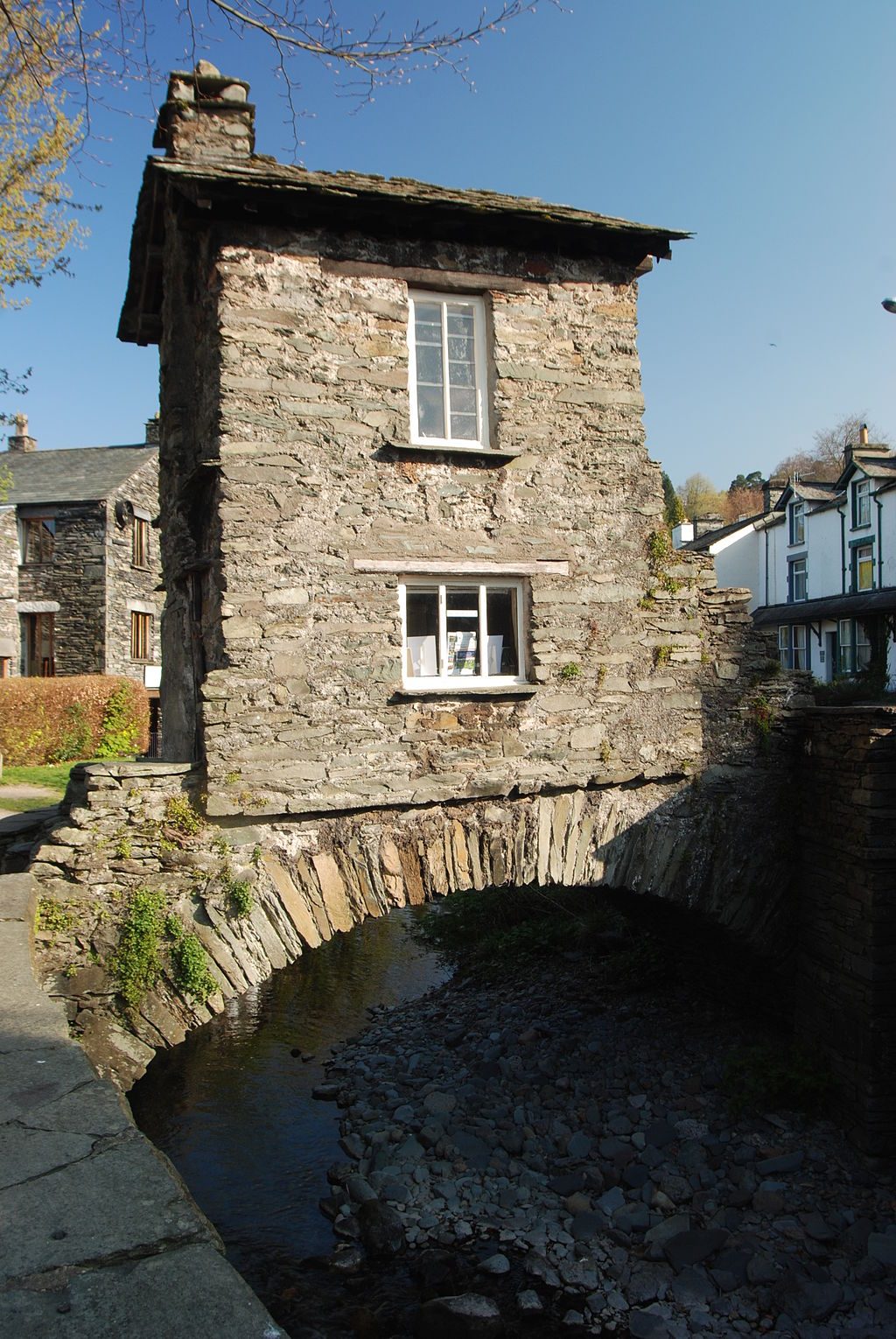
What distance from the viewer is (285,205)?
759 centimetres

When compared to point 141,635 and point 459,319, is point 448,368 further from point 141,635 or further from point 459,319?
point 141,635

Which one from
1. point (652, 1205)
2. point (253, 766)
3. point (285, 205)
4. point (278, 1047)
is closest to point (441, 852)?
point (253, 766)

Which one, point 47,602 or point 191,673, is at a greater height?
point 47,602

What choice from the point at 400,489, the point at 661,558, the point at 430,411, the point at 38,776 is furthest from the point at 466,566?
the point at 38,776

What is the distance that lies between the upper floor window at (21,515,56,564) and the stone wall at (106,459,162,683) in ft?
5.63

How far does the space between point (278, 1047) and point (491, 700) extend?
5563 mm

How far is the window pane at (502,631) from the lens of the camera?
8352 mm

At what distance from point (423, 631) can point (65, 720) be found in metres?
15.8

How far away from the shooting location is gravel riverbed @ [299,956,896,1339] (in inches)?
267

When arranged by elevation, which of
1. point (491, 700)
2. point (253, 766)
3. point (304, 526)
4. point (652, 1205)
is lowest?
A: point (652, 1205)

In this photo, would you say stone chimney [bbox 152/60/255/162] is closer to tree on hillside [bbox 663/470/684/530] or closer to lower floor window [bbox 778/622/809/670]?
lower floor window [bbox 778/622/809/670]

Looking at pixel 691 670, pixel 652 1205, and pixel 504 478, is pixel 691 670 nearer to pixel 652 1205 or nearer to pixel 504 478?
pixel 504 478

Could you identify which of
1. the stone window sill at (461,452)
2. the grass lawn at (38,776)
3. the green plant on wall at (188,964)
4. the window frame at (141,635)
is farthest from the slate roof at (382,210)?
the window frame at (141,635)

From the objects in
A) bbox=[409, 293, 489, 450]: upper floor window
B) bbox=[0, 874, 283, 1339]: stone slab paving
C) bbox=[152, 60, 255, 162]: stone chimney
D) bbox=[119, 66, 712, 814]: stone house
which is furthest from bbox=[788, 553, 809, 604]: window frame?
bbox=[0, 874, 283, 1339]: stone slab paving
